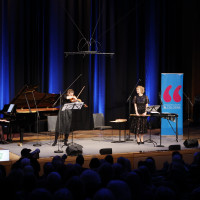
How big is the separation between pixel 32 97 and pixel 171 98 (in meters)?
3.64

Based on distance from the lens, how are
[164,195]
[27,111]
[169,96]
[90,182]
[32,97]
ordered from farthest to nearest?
[169,96], [32,97], [27,111], [90,182], [164,195]

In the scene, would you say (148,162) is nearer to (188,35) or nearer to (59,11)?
A: (59,11)

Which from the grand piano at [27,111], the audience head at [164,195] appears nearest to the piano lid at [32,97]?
the grand piano at [27,111]

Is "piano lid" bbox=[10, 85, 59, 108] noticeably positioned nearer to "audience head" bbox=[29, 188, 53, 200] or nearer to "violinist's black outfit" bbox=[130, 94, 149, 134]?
"violinist's black outfit" bbox=[130, 94, 149, 134]

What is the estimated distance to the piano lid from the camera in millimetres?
7113

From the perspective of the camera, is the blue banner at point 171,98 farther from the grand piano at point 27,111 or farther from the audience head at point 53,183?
the audience head at point 53,183

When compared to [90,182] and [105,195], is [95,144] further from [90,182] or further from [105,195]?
[105,195]

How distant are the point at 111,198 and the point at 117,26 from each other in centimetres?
960

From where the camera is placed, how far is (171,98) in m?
8.73

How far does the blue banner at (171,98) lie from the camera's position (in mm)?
8680

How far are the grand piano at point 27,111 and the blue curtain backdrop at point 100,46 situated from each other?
1.60m

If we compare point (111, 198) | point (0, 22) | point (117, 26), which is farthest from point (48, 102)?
point (111, 198)

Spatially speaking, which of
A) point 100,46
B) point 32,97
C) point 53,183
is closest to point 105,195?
point 53,183

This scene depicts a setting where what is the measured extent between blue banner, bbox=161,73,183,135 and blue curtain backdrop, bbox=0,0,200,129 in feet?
7.55
